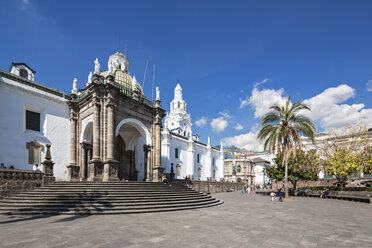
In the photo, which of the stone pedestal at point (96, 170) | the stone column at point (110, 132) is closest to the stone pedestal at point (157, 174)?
the stone column at point (110, 132)

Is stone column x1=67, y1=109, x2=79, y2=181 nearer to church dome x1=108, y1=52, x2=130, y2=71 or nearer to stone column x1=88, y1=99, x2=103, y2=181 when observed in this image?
stone column x1=88, y1=99, x2=103, y2=181

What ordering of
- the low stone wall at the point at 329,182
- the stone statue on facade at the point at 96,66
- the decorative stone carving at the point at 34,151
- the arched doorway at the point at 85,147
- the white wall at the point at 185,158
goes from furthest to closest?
the low stone wall at the point at 329,182 → the white wall at the point at 185,158 → the arched doorway at the point at 85,147 → the stone statue on facade at the point at 96,66 → the decorative stone carving at the point at 34,151

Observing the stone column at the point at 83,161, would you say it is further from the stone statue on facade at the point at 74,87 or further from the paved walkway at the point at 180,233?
the paved walkway at the point at 180,233

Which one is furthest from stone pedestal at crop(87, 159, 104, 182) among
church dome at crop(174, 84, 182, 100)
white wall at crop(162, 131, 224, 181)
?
church dome at crop(174, 84, 182, 100)

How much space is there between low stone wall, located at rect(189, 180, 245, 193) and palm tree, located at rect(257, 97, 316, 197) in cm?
1177

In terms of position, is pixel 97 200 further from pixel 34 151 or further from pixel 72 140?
pixel 72 140

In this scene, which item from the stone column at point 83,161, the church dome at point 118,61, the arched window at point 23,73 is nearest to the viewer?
the stone column at point 83,161

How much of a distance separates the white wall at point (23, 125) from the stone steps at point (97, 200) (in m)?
5.18

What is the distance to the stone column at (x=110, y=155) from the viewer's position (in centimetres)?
1752

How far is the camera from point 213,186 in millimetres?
35750

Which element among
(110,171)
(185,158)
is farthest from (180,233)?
(185,158)

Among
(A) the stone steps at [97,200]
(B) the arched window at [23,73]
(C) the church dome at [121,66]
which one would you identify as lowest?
(A) the stone steps at [97,200]

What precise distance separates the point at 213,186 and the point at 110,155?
21370 mm

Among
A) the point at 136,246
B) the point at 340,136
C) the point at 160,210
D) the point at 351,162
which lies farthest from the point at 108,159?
the point at 340,136
